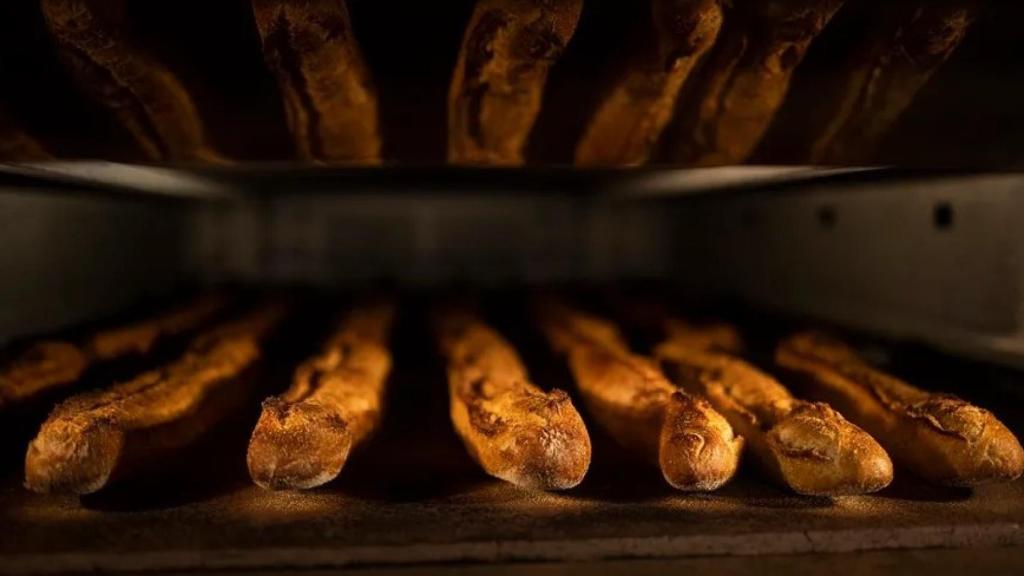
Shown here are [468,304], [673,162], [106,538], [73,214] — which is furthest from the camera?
[468,304]

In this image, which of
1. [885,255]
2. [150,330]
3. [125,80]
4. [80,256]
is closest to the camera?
[125,80]

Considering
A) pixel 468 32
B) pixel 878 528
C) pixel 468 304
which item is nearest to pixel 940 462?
pixel 878 528

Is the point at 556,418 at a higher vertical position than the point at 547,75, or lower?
lower

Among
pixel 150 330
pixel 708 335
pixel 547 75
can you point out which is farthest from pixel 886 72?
pixel 150 330

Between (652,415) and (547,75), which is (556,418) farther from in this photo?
(547,75)

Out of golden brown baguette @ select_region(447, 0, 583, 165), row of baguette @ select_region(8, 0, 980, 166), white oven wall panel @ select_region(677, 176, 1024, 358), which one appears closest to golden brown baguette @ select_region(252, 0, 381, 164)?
row of baguette @ select_region(8, 0, 980, 166)

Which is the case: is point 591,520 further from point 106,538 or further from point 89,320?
point 89,320

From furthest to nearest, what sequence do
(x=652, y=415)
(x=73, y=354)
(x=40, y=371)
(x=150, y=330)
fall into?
(x=150, y=330), (x=73, y=354), (x=40, y=371), (x=652, y=415)
